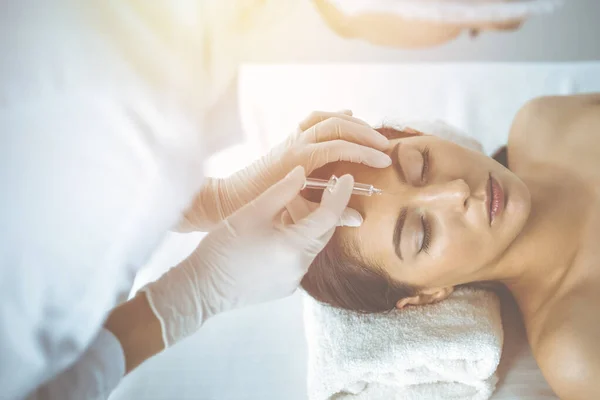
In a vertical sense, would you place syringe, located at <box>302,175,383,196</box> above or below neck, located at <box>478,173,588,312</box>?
above

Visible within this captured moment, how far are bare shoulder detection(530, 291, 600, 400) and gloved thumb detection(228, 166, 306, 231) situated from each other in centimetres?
63

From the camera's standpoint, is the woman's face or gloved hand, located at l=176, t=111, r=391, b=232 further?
gloved hand, located at l=176, t=111, r=391, b=232

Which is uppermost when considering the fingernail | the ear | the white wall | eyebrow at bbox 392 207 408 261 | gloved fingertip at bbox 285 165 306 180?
the white wall

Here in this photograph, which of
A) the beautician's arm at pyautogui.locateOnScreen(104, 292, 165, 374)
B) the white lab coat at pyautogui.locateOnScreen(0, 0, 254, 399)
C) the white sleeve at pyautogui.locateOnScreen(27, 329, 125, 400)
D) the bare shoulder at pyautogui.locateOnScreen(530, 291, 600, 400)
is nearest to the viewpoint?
the white lab coat at pyautogui.locateOnScreen(0, 0, 254, 399)

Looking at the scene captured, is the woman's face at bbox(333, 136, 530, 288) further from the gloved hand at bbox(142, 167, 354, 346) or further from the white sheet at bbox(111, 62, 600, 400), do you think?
the white sheet at bbox(111, 62, 600, 400)

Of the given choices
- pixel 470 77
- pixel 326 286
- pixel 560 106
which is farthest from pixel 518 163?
pixel 326 286

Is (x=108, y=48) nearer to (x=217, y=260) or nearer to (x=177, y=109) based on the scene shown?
(x=177, y=109)

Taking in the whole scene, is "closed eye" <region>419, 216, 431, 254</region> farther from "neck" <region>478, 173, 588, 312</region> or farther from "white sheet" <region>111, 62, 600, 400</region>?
"white sheet" <region>111, 62, 600, 400</region>

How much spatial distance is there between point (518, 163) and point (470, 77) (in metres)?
0.39

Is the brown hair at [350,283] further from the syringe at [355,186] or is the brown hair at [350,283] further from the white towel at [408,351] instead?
the syringe at [355,186]

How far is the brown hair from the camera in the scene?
3.43 feet

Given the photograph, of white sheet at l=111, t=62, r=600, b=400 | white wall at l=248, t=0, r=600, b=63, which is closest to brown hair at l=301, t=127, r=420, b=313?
white sheet at l=111, t=62, r=600, b=400

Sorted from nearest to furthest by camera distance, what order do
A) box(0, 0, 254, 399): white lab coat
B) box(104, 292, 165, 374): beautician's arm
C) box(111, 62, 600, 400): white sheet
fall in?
1. box(0, 0, 254, 399): white lab coat
2. box(104, 292, 165, 374): beautician's arm
3. box(111, 62, 600, 400): white sheet

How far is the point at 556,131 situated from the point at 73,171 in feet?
4.00
